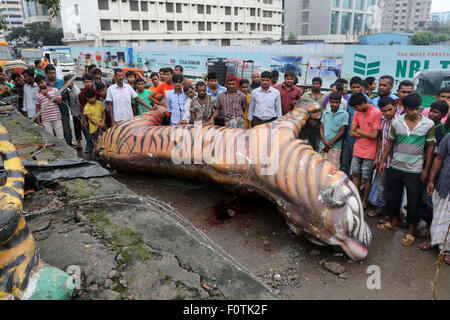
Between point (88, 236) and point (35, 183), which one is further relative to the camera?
point (35, 183)

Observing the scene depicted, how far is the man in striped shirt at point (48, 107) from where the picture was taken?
6.53 meters

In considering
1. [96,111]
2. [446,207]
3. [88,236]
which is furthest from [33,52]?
[446,207]

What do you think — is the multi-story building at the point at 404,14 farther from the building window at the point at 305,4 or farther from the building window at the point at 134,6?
the building window at the point at 134,6

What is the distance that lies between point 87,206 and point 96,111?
336cm

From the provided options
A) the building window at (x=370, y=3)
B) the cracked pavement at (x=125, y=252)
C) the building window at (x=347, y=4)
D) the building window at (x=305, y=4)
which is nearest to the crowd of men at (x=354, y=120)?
the cracked pavement at (x=125, y=252)

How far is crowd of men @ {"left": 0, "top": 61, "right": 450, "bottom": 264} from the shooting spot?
3.55 m

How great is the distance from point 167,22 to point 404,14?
329 ft

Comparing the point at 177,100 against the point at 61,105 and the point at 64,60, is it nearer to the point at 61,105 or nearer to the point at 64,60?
the point at 61,105

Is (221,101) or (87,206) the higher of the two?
(221,101)

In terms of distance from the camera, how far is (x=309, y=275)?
3.28 metres

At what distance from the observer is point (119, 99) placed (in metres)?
6.08

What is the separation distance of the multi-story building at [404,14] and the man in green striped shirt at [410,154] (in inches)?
4737

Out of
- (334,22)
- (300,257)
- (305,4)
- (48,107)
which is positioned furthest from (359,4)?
(300,257)
